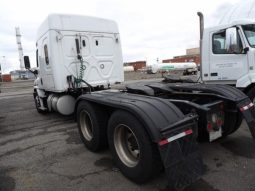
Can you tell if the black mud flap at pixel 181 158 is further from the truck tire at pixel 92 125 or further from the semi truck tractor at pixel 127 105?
the truck tire at pixel 92 125

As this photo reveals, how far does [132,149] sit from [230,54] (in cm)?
401

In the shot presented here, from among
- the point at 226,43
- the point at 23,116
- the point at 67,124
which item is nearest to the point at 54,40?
the point at 67,124

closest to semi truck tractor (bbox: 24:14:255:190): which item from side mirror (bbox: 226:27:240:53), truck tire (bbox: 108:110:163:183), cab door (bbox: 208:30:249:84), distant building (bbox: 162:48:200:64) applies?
truck tire (bbox: 108:110:163:183)

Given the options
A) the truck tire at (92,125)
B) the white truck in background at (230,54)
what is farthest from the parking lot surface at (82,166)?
the white truck in background at (230,54)

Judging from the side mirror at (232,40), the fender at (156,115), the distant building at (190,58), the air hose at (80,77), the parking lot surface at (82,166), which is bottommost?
the parking lot surface at (82,166)

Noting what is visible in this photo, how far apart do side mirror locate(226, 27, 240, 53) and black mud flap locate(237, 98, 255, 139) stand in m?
2.40

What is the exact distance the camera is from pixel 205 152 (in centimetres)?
407

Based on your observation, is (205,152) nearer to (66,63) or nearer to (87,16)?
(66,63)

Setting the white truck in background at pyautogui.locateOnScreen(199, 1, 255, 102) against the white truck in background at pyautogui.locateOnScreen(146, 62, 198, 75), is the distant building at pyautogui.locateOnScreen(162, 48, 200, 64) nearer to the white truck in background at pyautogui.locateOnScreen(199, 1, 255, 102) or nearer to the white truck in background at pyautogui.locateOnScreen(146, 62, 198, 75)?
the white truck in background at pyautogui.locateOnScreen(146, 62, 198, 75)

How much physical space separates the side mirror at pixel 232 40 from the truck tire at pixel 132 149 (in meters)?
3.88

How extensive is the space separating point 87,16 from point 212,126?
4.94 metres

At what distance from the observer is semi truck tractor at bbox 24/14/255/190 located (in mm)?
2713

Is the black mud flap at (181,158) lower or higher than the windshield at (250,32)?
lower

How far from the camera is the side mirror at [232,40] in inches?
223
